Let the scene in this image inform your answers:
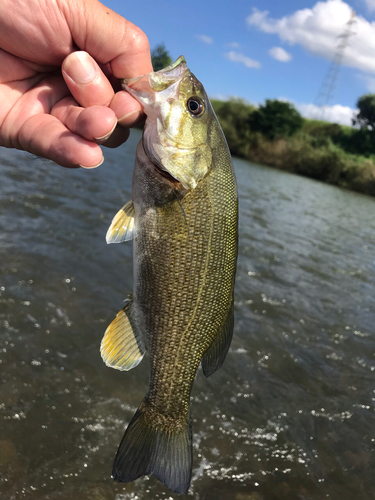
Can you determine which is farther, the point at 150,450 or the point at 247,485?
the point at 247,485

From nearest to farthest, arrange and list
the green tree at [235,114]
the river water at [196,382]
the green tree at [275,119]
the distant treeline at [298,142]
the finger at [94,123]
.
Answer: the finger at [94,123]
the river water at [196,382]
the distant treeline at [298,142]
the green tree at [235,114]
the green tree at [275,119]

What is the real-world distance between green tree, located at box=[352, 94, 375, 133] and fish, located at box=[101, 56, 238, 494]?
62630 mm

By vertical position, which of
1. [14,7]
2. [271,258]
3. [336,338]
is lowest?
[336,338]

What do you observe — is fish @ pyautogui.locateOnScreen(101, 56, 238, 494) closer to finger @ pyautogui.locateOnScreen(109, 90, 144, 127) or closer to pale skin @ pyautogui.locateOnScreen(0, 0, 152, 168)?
finger @ pyautogui.locateOnScreen(109, 90, 144, 127)

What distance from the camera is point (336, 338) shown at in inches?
236

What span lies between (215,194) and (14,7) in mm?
1602

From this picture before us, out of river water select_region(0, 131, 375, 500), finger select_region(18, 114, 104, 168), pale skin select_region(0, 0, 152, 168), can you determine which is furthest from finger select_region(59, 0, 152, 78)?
river water select_region(0, 131, 375, 500)

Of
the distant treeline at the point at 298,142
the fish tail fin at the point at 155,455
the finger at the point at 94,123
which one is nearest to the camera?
the finger at the point at 94,123


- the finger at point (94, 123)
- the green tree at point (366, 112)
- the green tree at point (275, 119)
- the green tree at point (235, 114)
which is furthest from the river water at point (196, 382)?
the green tree at point (366, 112)

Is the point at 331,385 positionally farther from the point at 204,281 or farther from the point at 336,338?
the point at 204,281

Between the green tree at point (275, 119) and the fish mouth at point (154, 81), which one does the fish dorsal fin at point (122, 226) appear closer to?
the fish mouth at point (154, 81)

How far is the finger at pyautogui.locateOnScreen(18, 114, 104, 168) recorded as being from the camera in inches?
73.5

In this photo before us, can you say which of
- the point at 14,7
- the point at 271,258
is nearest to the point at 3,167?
the point at 271,258

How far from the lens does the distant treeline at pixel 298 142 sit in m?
39.8
